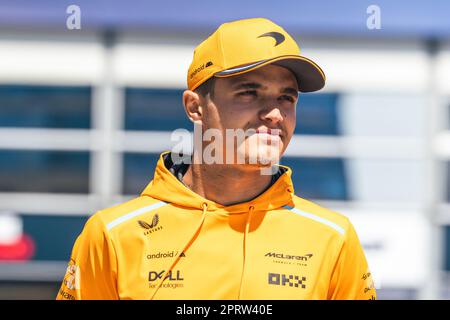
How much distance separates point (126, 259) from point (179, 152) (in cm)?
47

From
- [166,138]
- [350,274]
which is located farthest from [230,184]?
[166,138]

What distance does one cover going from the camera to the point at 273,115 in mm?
2238

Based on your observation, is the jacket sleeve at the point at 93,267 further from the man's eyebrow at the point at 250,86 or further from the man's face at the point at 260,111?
the man's eyebrow at the point at 250,86

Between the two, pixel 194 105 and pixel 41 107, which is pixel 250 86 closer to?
pixel 194 105

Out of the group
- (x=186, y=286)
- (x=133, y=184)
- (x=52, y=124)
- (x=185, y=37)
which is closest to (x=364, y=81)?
(x=185, y=37)

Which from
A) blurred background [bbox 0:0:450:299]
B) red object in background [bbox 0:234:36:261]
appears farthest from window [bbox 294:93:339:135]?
red object in background [bbox 0:234:36:261]

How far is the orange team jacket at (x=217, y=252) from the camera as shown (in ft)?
7.28

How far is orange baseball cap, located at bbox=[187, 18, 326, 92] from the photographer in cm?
223

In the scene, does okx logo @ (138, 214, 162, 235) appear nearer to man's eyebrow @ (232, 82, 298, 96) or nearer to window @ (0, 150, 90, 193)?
man's eyebrow @ (232, 82, 298, 96)

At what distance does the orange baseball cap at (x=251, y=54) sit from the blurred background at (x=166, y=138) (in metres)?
4.04

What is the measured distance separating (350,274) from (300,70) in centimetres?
61

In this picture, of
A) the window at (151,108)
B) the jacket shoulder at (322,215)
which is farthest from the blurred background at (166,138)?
the jacket shoulder at (322,215)

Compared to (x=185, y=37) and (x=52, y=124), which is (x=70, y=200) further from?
(x=185, y=37)

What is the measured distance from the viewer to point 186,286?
2.23 metres
